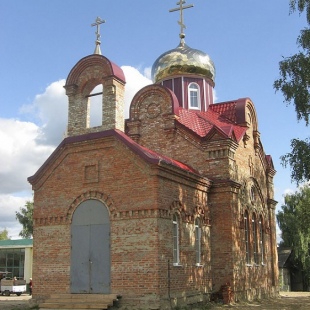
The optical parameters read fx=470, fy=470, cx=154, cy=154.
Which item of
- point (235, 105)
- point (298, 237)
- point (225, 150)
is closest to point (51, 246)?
point (225, 150)

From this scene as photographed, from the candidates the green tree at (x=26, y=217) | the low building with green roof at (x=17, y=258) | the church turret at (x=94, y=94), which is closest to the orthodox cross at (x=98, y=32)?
the church turret at (x=94, y=94)

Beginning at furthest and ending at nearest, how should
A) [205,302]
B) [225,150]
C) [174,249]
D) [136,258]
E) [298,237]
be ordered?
1. [298,237]
2. [225,150]
3. [205,302]
4. [174,249]
5. [136,258]

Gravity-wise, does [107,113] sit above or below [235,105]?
below

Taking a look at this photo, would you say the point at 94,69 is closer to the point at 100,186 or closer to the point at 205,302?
the point at 100,186

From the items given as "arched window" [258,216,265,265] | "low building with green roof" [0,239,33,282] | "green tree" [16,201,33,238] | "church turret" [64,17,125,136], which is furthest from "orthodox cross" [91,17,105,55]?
"green tree" [16,201,33,238]

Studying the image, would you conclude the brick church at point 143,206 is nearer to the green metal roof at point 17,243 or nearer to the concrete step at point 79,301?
the concrete step at point 79,301

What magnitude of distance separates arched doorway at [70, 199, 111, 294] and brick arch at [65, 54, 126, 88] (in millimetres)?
3790

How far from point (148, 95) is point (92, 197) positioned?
5.25m

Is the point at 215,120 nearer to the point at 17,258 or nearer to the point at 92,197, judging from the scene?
the point at 92,197

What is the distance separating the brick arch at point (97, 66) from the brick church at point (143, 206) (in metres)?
0.03

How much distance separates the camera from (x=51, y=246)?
45.0ft

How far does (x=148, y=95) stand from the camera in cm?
1697

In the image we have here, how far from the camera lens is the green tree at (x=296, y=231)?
31.7 m

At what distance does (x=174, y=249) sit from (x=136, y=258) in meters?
1.33
